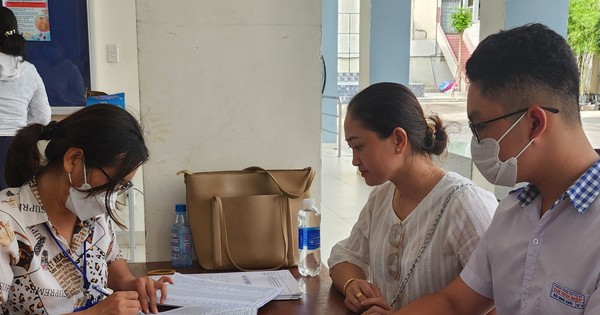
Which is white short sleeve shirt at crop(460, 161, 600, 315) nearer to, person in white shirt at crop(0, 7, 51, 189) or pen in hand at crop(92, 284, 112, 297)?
pen in hand at crop(92, 284, 112, 297)

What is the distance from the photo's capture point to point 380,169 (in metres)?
1.57

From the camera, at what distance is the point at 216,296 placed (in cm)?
150

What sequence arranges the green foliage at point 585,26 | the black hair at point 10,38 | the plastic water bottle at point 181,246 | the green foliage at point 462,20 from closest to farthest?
1. the plastic water bottle at point 181,246
2. the black hair at point 10,38
3. the green foliage at point 585,26
4. the green foliage at point 462,20

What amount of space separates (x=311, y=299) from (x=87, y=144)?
2.26 feet

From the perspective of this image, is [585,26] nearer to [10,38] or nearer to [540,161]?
[10,38]

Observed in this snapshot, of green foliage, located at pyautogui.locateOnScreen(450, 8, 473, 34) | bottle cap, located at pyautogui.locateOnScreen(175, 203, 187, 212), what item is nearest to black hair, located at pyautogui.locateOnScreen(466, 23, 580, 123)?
bottle cap, located at pyautogui.locateOnScreen(175, 203, 187, 212)

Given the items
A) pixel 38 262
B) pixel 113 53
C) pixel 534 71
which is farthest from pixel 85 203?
pixel 113 53

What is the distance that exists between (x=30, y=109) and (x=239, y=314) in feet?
7.98

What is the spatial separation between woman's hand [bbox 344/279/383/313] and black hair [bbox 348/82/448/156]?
1.27 ft

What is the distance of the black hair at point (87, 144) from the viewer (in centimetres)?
135

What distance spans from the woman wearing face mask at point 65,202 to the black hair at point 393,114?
1.92 ft

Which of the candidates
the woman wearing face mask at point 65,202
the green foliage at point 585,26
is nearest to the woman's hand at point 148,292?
the woman wearing face mask at point 65,202

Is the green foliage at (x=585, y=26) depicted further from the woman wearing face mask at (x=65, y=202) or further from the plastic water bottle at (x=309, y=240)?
the woman wearing face mask at (x=65, y=202)

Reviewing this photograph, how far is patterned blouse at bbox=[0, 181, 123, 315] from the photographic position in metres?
1.28
